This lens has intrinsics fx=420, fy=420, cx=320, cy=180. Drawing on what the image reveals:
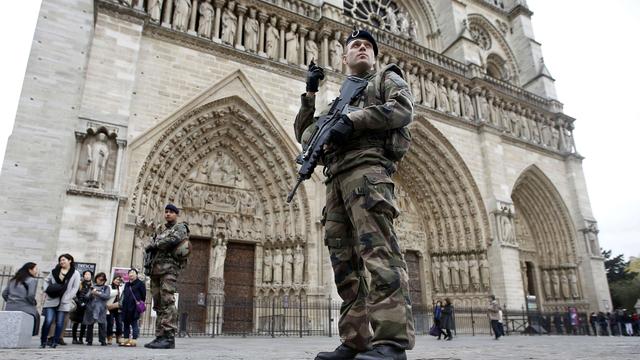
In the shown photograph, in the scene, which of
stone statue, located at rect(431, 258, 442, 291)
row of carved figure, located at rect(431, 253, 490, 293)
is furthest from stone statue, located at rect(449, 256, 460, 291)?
stone statue, located at rect(431, 258, 442, 291)

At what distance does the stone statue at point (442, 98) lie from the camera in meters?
14.6

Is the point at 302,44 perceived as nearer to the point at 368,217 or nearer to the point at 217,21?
the point at 217,21

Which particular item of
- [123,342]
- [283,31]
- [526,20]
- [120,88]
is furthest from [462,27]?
[123,342]

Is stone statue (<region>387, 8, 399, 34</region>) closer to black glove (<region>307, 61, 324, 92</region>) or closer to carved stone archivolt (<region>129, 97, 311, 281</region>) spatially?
carved stone archivolt (<region>129, 97, 311, 281</region>)

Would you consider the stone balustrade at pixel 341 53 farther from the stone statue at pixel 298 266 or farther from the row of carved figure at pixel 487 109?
the stone statue at pixel 298 266

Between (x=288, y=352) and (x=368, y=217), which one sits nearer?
(x=368, y=217)

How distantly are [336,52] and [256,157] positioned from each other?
157 inches

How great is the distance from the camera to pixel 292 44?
39.4ft

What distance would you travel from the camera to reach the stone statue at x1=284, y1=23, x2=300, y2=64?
11873 millimetres

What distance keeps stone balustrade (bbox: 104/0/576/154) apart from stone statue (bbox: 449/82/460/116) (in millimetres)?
38

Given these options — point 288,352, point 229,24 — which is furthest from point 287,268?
point 288,352

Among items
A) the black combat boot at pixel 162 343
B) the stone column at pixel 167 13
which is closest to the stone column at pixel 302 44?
the stone column at pixel 167 13

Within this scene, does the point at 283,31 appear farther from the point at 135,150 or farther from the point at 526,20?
the point at 526,20

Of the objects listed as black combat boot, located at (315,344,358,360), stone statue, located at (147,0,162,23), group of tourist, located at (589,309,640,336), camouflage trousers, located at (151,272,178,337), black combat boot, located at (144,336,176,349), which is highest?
stone statue, located at (147,0,162,23)
